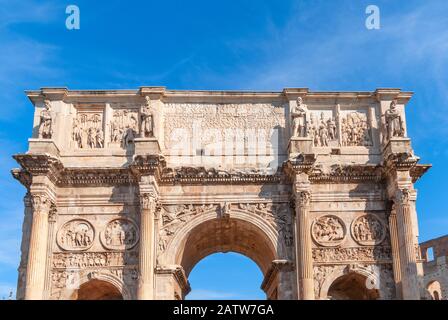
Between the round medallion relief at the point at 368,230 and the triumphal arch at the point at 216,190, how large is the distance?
0.11ft

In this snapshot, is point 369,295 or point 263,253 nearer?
point 369,295

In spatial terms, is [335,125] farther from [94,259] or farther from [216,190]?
[94,259]

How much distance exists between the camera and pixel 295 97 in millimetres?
20078

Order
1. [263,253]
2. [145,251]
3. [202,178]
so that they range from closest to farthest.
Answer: [145,251], [202,178], [263,253]

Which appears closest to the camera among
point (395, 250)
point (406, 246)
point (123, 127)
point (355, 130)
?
point (406, 246)

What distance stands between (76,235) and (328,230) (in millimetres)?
6934

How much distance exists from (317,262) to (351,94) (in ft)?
16.9

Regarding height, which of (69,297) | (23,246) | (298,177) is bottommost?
(69,297)

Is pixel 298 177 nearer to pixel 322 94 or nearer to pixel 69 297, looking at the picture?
pixel 322 94

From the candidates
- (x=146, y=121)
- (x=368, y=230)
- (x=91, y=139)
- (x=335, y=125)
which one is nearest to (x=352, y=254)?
(x=368, y=230)

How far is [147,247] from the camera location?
59.2 ft

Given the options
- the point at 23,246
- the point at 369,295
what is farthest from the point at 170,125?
the point at 369,295


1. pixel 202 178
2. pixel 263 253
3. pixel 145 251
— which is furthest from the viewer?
pixel 263 253

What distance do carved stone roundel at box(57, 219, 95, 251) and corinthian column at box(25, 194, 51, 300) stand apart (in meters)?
0.57
